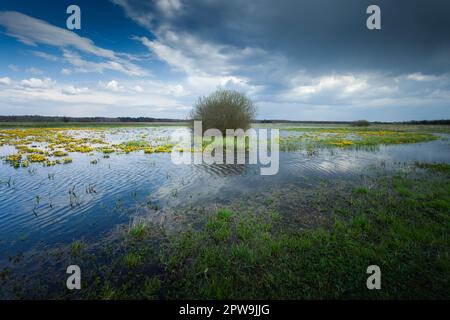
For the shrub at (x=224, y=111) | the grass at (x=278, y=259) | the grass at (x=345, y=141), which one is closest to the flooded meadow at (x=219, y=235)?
the grass at (x=278, y=259)

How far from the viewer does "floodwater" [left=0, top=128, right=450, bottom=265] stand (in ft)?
20.7

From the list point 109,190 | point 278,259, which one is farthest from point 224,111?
point 278,259

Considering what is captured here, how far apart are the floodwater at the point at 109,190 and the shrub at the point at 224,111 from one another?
17.4m

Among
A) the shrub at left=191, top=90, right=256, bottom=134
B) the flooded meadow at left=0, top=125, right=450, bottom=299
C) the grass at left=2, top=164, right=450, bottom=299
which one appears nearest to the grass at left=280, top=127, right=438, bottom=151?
the shrub at left=191, top=90, right=256, bottom=134

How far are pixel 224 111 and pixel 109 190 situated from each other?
80.5 feet

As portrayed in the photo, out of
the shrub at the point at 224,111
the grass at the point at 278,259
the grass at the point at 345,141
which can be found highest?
the shrub at the point at 224,111

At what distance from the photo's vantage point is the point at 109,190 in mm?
9914

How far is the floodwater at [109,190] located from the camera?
248 inches

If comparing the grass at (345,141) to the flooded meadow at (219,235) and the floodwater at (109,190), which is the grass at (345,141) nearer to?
the floodwater at (109,190)

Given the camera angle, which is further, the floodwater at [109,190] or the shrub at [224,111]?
the shrub at [224,111]

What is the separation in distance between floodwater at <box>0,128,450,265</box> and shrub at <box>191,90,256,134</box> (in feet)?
57.2

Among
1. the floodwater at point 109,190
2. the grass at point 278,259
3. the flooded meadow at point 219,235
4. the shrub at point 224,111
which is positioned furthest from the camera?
the shrub at point 224,111

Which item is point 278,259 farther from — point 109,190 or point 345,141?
point 345,141
